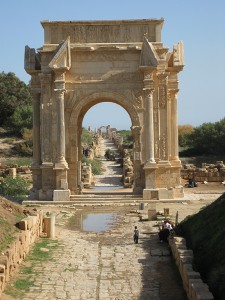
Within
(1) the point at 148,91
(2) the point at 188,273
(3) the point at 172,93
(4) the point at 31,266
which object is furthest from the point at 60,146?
(2) the point at 188,273

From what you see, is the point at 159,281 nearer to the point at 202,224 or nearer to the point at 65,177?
the point at 202,224

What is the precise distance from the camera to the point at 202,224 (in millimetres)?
11727

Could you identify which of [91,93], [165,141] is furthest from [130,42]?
[165,141]

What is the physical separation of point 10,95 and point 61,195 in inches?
1416

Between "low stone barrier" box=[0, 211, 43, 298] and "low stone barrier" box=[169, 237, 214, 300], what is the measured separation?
316cm

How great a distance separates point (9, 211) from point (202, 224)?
17.3 feet

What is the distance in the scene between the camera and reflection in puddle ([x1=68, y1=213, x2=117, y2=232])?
645 inches

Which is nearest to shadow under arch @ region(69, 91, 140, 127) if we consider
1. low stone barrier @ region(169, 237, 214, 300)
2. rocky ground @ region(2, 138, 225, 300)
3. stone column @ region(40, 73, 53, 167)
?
stone column @ region(40, 73, 53, 167)

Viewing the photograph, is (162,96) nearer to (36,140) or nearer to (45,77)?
(45,77)

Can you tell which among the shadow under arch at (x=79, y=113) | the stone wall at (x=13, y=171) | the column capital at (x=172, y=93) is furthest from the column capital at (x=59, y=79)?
the stone wall at (x=13, y=171)

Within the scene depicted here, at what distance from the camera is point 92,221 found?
1788 centimetres

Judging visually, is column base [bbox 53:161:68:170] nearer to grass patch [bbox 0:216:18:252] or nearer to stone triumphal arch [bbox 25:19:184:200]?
stone triumphal arch [bbox 25:19:184:200]

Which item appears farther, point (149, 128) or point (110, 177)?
point (110, 177)

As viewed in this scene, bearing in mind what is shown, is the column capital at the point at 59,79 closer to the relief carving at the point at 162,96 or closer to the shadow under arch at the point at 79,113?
the shadow under arch at the point at 79,113
